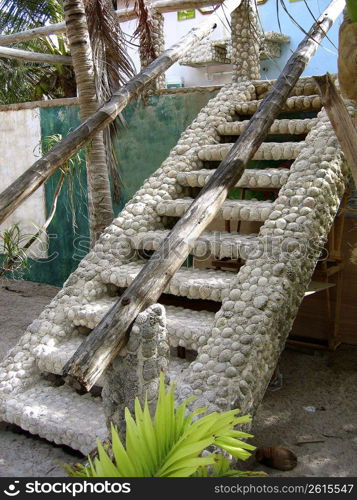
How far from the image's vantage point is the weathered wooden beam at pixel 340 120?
86.2 inches

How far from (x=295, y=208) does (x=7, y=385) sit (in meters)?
2.19

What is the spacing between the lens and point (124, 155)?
643 cm

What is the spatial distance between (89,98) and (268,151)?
1599 millimetres

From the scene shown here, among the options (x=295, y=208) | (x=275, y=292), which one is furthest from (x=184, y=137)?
(x=275, y=292)

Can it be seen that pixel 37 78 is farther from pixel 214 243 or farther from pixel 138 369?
pixel 138 369

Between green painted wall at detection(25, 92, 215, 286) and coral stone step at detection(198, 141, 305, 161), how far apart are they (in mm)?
1250

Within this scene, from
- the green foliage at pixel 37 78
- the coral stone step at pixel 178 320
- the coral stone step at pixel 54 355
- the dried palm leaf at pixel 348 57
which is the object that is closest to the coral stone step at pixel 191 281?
the coral stone step at pixel 178 320

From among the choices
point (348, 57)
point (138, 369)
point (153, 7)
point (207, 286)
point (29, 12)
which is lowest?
point (138, 369)

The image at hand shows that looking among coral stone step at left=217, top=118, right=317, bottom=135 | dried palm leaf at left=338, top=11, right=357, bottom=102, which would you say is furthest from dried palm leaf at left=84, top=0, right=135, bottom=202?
dried palm leaf at left=338, top=11, right=357, bottom=102

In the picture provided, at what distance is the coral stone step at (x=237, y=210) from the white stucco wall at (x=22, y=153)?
3204mm

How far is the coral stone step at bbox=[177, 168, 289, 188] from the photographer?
414cm

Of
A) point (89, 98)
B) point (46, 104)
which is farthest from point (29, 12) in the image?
point (89, 98)

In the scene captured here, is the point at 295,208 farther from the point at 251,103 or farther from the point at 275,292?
the point at 251,103

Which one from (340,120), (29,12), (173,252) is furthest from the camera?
(29,12)
